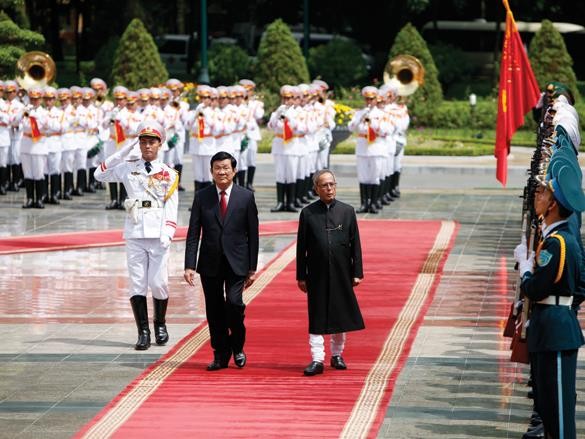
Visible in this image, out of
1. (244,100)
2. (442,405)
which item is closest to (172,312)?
(442,405)

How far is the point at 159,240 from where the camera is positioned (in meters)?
13.0

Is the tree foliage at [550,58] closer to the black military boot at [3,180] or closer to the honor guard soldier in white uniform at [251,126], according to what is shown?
the honor guard soldier in white uniform at [251,126]

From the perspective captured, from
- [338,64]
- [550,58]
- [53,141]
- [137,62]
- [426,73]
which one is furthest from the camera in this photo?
[338,64]

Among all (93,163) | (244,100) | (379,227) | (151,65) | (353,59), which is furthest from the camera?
(353,59)

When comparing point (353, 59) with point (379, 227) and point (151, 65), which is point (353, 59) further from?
point (379, 227)

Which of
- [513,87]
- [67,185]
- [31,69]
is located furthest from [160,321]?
[31,69]

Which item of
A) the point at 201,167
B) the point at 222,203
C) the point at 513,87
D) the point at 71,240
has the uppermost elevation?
the point at 513,87

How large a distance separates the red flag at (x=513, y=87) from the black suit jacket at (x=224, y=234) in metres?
5.90

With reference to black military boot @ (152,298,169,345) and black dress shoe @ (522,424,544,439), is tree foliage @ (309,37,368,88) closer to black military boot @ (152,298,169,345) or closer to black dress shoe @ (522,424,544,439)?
black military boot @ (152,298,169,345)

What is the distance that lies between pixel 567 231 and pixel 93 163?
1984 cm

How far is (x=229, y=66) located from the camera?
51.8 metres

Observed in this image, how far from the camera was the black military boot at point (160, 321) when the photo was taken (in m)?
13.2

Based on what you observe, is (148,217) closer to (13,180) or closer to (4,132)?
(4,132)

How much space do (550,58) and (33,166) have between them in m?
21.5
